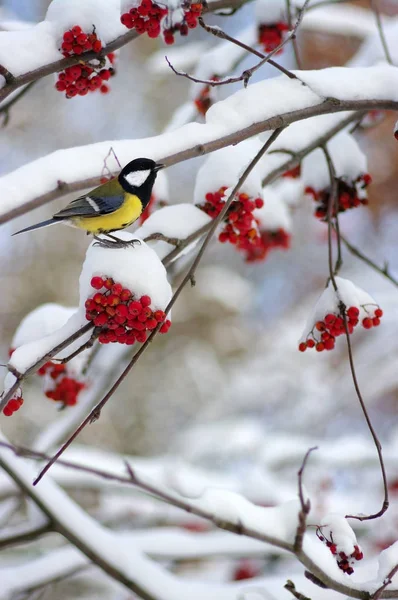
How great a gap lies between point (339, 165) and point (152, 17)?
85 centimetres

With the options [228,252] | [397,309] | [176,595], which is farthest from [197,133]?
[228,252]

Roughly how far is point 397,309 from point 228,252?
3.53m

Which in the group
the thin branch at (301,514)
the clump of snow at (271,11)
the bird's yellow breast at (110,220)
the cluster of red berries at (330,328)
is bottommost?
the thin branch at (301,514)

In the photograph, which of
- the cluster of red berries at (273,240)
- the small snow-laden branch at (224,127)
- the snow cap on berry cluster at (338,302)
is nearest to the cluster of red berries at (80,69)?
the small snow-laden branch at (224,127)

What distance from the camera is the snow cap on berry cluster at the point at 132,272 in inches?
48.6

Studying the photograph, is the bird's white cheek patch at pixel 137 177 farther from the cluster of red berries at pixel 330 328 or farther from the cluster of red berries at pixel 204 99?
the cluster of red berries at pixel 204 99

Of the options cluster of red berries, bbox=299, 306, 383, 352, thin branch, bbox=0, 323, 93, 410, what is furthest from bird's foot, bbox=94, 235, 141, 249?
cluster of red berries, bbox=299, 306, 383, 352

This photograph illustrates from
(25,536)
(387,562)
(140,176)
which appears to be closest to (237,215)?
(140,176)

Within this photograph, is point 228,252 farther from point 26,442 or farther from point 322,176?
point 322,176

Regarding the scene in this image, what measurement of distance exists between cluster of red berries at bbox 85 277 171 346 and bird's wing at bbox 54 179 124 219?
531 millimetres

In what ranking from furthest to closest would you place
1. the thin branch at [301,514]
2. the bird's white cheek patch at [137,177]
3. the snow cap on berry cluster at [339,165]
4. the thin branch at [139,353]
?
the snow cap on berry cluster at [339,165], the bird's white cheek patch at [137,177], the thin branch at [139,353], the thin branch at [301,514]

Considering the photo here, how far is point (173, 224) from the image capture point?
5.65 ft

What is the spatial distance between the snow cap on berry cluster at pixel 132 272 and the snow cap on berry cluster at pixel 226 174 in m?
0.54

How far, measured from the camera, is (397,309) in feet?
17.0
